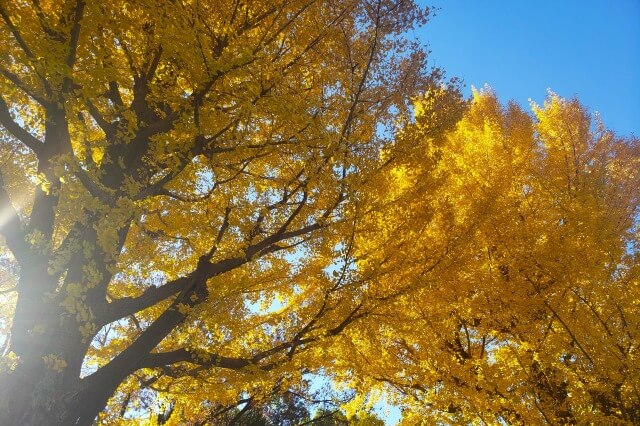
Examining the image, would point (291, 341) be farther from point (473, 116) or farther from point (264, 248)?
point (473, 116)

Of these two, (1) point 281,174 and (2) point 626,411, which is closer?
(2) point 626,411

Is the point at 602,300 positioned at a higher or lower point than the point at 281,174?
lower

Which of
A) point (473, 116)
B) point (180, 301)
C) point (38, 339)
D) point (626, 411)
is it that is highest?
point (473, 116)

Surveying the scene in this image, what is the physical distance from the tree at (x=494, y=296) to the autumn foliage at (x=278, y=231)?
0.09ft

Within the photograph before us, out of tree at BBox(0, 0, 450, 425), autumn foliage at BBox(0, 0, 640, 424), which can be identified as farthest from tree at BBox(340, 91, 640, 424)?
tree at BBox(0, 0, 450, 425)

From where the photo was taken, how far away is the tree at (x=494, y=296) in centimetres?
390

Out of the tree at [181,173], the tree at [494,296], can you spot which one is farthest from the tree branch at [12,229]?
the tree at [494,296]

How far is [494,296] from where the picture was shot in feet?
14.9

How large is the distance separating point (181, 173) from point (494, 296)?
11.8ft

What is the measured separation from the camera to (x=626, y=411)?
3.84 metres

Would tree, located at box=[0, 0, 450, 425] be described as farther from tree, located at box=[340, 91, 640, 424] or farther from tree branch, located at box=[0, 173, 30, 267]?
tree, located at box=[340, 91, 640, 424]

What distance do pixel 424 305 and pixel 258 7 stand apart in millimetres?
3652

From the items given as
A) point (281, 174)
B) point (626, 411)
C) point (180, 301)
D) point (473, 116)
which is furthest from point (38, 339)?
point (473, 116)

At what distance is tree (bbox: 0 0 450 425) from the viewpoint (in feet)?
9.12
